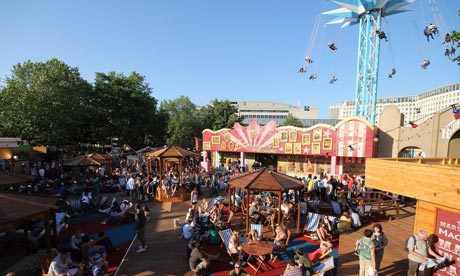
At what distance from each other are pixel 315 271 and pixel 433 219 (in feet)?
10.6

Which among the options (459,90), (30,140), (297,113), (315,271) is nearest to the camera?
(315,271)

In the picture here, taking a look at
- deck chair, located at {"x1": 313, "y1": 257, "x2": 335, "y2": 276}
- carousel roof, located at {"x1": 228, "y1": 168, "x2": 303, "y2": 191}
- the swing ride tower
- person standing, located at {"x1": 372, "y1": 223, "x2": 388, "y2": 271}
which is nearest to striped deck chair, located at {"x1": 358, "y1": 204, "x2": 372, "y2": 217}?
carousel roof, located at {"x1": 228, "y1": 168, "x2": 303, "y2": 191}

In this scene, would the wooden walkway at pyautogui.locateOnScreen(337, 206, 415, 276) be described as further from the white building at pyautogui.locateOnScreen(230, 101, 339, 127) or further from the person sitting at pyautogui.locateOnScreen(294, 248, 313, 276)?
the white building at pyautogui.locateOnScreen(230, 101, 339, 127)

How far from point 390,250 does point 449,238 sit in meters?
2.67

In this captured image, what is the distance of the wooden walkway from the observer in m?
7.03

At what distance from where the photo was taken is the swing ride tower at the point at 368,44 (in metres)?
30.4

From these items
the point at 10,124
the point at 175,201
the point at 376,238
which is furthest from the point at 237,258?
the point at 10,124

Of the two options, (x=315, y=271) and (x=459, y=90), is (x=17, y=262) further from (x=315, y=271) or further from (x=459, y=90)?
(x=459, y=90)

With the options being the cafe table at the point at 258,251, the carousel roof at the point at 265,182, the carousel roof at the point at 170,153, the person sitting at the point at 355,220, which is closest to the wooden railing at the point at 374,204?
the person sitting at the point at 355,220

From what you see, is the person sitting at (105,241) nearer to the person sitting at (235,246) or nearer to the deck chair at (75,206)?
the person sitting at (235,246)

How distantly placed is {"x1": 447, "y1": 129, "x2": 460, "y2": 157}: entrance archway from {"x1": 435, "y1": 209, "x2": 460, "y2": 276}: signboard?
36.2ft

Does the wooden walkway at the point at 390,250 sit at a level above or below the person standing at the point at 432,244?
below

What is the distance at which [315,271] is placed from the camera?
20.4ft

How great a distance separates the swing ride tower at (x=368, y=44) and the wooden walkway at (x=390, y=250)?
76.7ft
